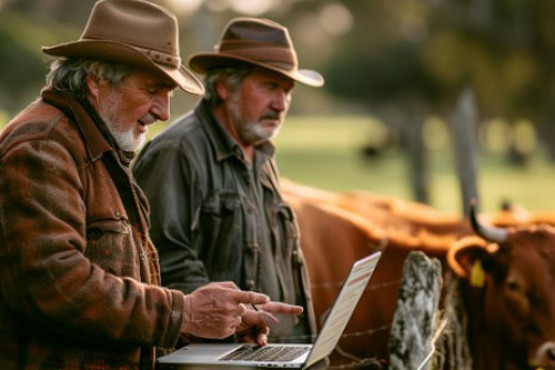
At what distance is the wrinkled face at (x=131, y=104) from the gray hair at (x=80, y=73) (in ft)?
0.07

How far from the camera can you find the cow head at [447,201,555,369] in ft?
20.8

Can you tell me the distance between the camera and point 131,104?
363 centimetres

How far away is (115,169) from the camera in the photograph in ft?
11.7

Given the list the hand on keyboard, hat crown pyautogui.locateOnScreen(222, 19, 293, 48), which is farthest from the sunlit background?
the hand on keyboard

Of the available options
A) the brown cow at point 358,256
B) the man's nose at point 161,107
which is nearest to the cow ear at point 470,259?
the brown cow at point 358,256

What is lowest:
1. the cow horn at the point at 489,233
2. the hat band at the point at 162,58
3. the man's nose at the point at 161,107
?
the cow horn at the point at 489,233

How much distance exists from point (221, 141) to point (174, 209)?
524mm

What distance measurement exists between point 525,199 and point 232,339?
891 inches

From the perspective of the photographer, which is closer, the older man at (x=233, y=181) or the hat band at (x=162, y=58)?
the hat band at (x=162, y=58)

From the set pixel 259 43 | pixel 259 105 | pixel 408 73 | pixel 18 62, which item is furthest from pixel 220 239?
pixel 408 73

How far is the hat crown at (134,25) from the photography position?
3670 millimetres

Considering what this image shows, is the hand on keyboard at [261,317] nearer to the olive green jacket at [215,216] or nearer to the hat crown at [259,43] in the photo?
the olive green jacket at [215,216]

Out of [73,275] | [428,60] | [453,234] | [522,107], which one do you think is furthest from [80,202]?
[428,60]

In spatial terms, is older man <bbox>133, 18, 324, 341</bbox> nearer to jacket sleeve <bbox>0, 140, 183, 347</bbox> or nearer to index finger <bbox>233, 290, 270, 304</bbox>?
index finger <bbox>233, 290, 270, 304</bbox>
